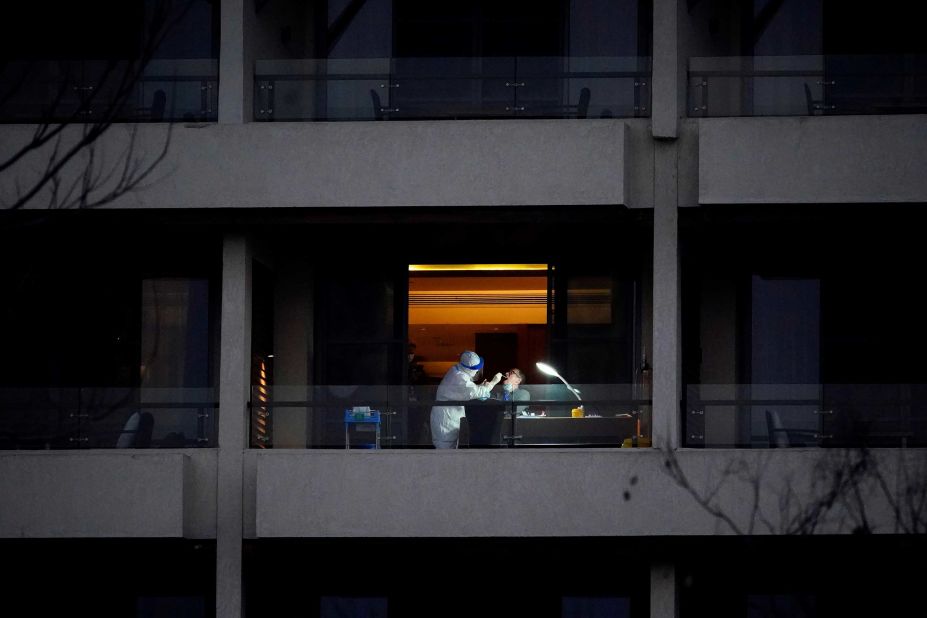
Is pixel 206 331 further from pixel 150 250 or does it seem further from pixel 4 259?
pixel 4 259

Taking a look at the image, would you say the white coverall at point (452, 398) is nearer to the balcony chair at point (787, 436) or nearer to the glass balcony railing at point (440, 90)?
the glass balcony railing at point (440, 90)

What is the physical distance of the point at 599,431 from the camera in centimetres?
1542

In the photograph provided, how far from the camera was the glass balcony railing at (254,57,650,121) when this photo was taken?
15.5 metres

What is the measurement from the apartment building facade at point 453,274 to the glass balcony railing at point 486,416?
4cm

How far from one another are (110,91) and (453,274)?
15.5ft

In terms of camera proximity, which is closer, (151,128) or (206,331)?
(151,128)

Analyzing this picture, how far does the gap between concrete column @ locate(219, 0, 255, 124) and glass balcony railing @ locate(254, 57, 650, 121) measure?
1.23 feet

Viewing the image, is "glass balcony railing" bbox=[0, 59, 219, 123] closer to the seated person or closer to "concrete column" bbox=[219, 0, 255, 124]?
"concrete column" bbox=[219, 0, 255, 124]

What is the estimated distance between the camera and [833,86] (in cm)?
1526

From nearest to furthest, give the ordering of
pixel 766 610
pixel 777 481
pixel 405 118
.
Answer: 1. pixel 777 481
2. pixel 405 118
3. pixel 766 610

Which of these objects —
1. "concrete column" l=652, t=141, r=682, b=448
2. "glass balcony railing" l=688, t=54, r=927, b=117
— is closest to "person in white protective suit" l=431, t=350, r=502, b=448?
"concrete column" l=652, t=141, r=682, b=448

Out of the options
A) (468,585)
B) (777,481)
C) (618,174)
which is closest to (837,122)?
(618,174)

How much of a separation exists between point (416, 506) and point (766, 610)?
14.9 feet

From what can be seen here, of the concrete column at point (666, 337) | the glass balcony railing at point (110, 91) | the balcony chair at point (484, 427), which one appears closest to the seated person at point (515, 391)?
the balcony chair at point (484, 427)
